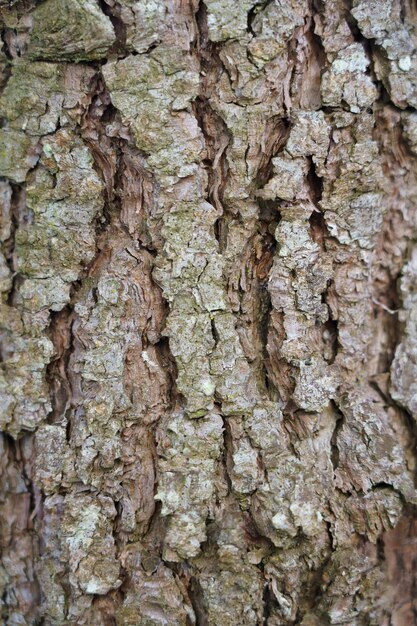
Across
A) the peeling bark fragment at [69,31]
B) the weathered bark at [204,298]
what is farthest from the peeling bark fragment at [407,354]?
the peeling bark fragment at [69,31]

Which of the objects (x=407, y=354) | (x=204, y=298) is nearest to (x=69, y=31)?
(x=204, y=298)

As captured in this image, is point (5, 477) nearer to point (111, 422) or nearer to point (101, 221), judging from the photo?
point (111, 422)

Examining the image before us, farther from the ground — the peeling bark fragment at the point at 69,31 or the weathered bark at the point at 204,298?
the peeling bark fragment at the point at 69,31

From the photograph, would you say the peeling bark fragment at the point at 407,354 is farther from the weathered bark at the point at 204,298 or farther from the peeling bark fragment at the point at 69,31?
the peeling bark fragment at the point at 69,31

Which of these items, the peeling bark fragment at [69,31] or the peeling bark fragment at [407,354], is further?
the peeling bark fragment at [407,354]

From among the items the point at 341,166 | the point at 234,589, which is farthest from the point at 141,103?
the point at 234,589

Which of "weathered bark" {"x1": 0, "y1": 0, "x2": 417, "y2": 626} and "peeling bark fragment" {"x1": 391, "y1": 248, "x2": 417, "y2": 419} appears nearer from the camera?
→ "weathered bark" {"x1": 0, "y1": 0, "x2": 417, "y2": 626}

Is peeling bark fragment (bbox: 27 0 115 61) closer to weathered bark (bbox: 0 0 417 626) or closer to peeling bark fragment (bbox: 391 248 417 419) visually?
weathered bark (bbox: 0 0 417 626)

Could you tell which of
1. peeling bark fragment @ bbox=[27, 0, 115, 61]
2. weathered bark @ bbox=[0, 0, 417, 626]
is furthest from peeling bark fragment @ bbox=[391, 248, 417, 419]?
peeling bark fragment @ bbox=[27, 0, 115, 61]

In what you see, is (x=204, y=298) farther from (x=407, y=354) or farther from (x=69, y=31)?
(x=69, y=31)
